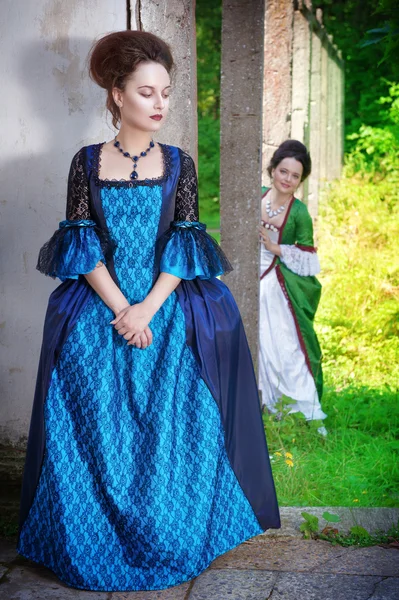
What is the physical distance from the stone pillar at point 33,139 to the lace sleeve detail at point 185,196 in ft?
1.94

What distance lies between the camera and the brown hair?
3010 millimetres

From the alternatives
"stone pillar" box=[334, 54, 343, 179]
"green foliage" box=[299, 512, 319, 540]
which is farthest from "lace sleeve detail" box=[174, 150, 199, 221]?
"stone pillar" box=[334, 54, 343, 179]

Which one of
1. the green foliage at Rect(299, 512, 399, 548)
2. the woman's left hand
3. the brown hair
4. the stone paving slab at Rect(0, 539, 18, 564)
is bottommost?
the stone paving slab at Rect(0, 539, 18, 564)

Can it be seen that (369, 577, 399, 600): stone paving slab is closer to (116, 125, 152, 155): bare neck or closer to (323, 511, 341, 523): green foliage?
(323, 511, 341, 523): green foliage

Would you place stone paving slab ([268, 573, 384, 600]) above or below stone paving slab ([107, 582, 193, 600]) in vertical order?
above

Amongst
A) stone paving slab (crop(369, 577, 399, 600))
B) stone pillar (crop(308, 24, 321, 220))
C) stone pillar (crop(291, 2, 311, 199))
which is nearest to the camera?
stone paving slab (crop(369, 577, 399, 600))

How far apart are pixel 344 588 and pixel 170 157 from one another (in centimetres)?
164

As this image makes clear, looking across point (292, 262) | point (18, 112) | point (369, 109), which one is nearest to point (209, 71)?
point (369, 109)

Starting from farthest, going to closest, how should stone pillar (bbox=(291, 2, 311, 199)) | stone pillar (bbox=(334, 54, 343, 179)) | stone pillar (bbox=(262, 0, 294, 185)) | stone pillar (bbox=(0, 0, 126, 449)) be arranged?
stone pillar (bbox=(334, 54, 343, 179)) → stone pillar (bbox=(291, 2, 311, 199)) → stone pillar (bbox=(262, 0, 294, 185)) → stone pillar (bbox=(0, 0, 126, 449))

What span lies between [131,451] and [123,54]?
138cm

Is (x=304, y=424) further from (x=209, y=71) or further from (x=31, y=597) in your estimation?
(x=209, y=71)

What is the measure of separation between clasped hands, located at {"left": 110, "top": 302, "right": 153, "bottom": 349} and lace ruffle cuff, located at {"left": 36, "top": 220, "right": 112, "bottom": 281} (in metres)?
0.20

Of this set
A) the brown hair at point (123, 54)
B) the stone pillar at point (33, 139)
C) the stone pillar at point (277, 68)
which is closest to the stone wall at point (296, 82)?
the stone pillar at point (277, 68)

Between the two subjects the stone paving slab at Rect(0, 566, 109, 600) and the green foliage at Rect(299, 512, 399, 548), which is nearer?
the stone paving slab at Rect(0, 566, 109, 600)
